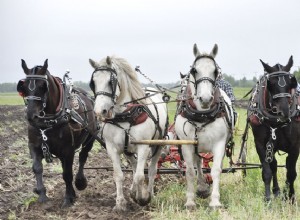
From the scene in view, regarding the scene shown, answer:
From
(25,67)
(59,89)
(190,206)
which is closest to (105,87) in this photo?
(59,89)

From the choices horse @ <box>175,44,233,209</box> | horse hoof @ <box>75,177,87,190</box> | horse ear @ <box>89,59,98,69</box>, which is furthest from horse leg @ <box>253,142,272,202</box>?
horse hoof @ <box>75,177,87,190</box>

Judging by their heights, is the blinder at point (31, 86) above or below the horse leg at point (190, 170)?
above

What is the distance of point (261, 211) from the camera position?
5742 millimetres

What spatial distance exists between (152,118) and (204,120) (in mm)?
795

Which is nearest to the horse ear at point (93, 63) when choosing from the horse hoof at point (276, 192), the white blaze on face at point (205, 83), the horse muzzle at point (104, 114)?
the horse muzzle at point (104, 114)

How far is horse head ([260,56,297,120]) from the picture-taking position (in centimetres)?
636

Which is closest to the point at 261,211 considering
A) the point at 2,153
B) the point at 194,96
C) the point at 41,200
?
the point at 194,96

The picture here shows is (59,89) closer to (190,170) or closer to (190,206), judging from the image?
(190,170)

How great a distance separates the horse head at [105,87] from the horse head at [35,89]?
0.67 metres

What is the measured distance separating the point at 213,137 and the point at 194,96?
1.93 feet

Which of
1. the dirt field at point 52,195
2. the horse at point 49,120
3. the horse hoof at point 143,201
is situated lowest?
the dirt field at point 52,195

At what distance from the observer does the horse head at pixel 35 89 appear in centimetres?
670

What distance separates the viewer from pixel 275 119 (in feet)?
22.0

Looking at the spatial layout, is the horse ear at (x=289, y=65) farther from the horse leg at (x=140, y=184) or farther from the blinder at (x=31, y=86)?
the blinder at (x=31, y=86)
